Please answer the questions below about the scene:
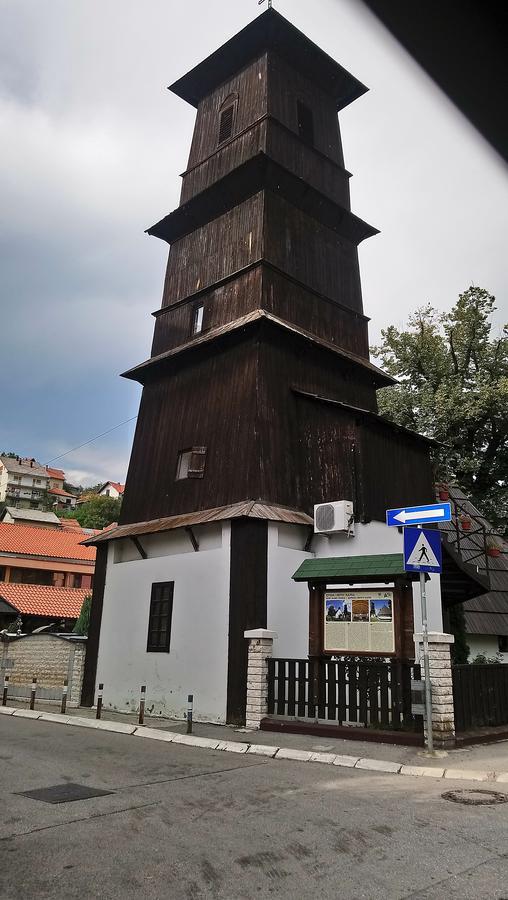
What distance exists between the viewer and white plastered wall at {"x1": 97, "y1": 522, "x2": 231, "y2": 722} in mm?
15141

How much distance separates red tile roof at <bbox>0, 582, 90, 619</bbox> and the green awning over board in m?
23.8

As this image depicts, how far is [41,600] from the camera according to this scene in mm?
35219

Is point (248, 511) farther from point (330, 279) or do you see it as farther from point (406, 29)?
point (406, 29)

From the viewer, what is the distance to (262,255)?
19.0 meters

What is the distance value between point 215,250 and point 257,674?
13929 mm

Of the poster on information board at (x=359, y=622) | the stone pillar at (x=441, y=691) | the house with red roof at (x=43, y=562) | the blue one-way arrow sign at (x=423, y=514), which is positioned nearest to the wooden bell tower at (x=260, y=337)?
the poster on information board at (x=359, y=622)

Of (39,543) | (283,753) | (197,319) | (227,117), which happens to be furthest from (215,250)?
(39,543)

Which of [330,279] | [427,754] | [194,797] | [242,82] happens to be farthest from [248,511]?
[242,82]

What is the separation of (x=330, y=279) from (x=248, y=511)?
10184 millimetres

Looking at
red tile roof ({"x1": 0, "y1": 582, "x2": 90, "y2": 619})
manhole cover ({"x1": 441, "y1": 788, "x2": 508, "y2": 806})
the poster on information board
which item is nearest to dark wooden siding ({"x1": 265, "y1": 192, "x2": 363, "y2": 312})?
the poster on information board

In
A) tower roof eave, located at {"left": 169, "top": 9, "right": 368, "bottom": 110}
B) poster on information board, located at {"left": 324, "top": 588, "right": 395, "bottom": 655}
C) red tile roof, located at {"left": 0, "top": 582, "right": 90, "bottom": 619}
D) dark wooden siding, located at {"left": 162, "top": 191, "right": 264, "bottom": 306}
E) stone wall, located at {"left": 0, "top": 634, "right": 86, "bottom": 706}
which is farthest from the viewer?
red tile roof, located at {"left": 0, "top": 582, "right": 90, "bottom": 619}

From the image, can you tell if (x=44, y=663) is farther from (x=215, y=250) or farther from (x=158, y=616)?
(x=215, y=250)

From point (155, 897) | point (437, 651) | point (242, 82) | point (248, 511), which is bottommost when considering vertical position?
point (155, 897)

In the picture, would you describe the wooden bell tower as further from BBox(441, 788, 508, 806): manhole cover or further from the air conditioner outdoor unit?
BBox(441, 788, 508, 806): manhole cover
